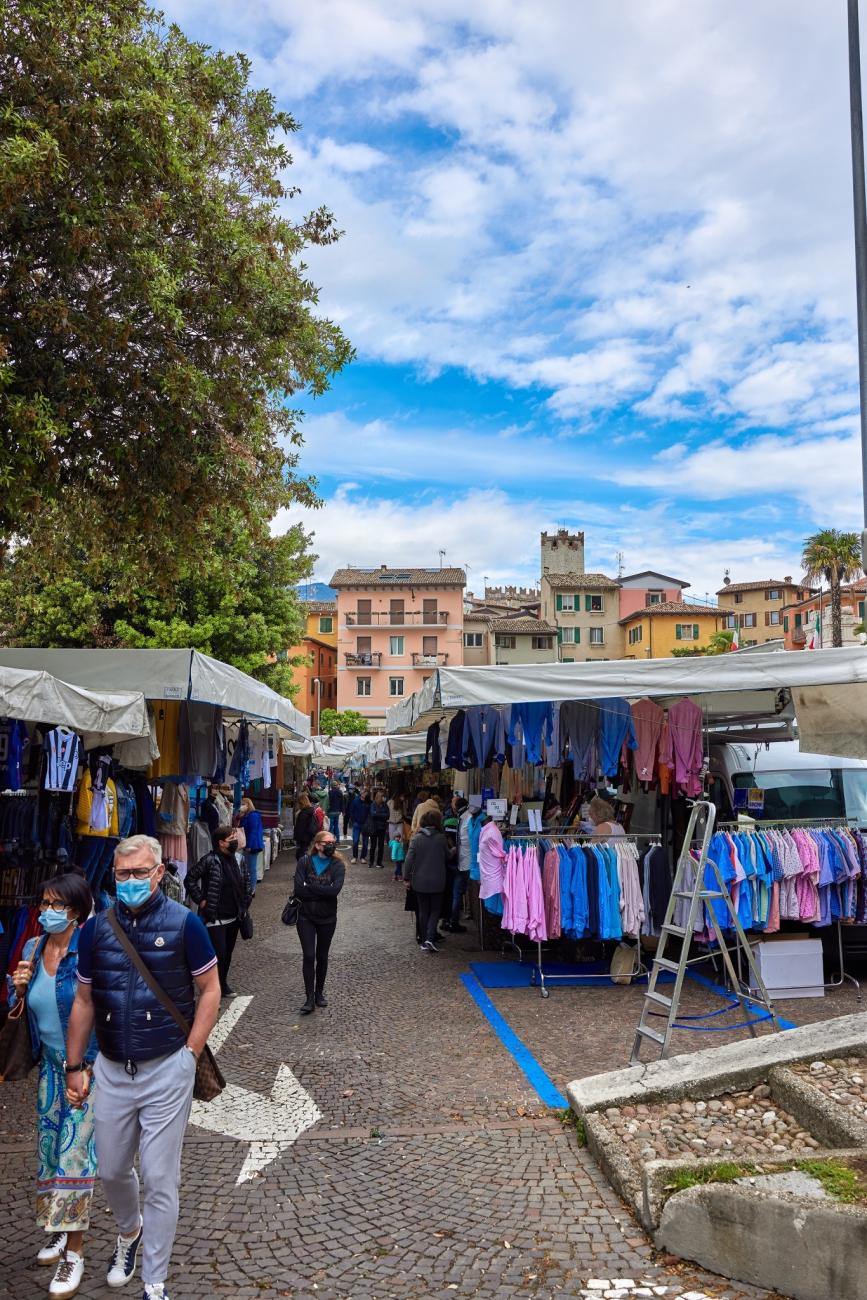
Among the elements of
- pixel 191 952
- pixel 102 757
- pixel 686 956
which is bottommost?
pixel 686 956

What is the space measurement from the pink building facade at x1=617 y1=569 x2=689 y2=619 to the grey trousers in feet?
218

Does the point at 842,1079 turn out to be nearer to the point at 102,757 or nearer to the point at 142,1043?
the point at 142,1043

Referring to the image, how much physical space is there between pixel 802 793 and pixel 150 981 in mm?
7935

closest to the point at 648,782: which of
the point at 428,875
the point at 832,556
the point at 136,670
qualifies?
the point at 428,875

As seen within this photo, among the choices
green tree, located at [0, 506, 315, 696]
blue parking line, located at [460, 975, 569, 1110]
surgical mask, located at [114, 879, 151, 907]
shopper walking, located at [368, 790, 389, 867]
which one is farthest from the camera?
shopper walking, located at [368, 790, 389, 867]

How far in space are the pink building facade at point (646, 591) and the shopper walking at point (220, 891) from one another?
204 feet

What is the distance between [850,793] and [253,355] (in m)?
7.83

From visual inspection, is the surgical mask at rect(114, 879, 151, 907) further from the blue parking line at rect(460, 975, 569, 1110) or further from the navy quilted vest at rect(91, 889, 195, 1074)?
the blue parking line at rect(460, 975, 569, 1110)

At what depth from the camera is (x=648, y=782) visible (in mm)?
9883

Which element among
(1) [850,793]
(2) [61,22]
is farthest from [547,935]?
(2) [61,22]

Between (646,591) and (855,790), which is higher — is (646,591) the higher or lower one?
the higher one

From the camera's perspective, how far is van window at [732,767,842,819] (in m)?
9.45

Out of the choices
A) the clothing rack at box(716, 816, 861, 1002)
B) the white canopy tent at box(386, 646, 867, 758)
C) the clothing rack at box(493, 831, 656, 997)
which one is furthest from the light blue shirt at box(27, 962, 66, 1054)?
the clothing rack at box(716, 816, 861, 1002)

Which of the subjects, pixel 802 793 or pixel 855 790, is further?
pixel 802 793
